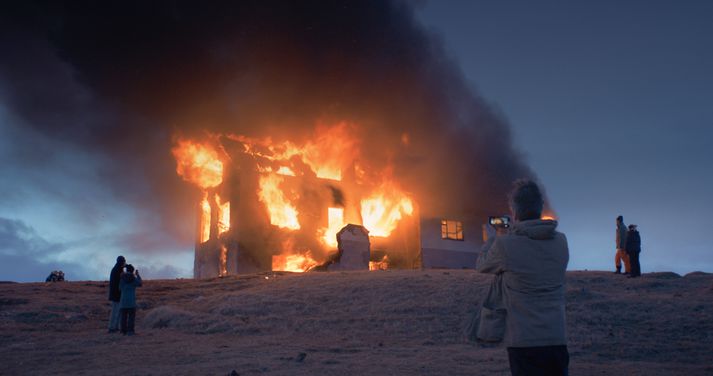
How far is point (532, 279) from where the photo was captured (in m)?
3.40

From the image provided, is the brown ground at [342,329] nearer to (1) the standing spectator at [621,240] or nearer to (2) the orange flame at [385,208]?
(1) the standing spectator at [621,240]

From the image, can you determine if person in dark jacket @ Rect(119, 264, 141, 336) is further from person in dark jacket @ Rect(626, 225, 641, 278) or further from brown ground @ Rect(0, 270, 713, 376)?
person in dark jacket @ Rect(626, 225, 641, 278)

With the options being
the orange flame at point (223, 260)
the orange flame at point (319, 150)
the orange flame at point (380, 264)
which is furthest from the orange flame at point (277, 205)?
the orange flame at point (380, 264)

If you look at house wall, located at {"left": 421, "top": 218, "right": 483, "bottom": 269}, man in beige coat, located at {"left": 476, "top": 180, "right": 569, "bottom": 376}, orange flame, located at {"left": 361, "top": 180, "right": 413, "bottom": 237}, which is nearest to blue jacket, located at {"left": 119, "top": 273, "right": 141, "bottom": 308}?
man in beige coat, located at {"left": 476, "top": 180, "right": 569, "bottom": 376}

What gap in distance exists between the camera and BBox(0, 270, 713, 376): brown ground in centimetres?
891

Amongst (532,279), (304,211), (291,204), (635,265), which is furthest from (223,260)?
(532,279)

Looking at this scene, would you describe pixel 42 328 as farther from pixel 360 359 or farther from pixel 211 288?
pixel 360 359

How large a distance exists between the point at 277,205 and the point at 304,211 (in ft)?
5.43

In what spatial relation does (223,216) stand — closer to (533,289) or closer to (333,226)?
(333,226)

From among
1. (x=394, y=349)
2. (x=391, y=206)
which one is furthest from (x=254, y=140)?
(x=394, y=349)

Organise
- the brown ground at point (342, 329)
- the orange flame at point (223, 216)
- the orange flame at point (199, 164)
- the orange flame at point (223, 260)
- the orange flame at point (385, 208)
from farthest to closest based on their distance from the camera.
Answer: the orange flame at point (385, 208)
the orange flame at point (199, 164)
the orange flame at point (223, 216)
the orange flame at point (223, 260)
the brown ground at point (342, 329)

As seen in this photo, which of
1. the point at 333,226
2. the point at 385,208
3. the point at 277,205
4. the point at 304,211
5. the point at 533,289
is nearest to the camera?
the point at 533,289

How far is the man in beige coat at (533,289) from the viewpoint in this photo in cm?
330

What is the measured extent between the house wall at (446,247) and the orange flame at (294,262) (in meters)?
7.16
